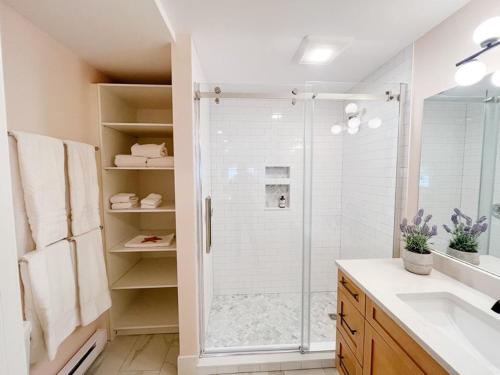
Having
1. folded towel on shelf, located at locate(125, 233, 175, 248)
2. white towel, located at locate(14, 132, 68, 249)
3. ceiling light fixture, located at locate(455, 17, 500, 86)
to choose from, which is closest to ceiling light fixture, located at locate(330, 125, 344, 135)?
ceiling light fixture, located at locate(455, 17, 500, 86)

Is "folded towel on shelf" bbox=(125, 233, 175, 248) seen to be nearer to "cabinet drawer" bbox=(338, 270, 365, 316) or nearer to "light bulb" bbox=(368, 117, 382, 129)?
"cabinet drawer" bbox=(338, 270, 365, 316)

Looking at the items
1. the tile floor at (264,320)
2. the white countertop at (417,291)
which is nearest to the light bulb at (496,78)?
the white countertop at (417,291)

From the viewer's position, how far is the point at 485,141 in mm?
1228

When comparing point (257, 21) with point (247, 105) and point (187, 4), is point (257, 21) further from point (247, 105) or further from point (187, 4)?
point (247, 105)

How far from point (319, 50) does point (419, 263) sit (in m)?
1.63

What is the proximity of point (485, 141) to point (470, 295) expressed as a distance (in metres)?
0.82

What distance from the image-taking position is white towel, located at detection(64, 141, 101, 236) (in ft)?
5.06

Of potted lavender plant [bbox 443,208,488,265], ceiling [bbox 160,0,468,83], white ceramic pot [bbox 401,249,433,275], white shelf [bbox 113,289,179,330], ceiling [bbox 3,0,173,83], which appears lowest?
white shelf [bbox 113,289,179,330]

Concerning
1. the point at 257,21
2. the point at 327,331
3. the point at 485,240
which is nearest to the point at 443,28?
the point at 257,21

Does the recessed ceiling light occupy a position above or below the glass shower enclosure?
above

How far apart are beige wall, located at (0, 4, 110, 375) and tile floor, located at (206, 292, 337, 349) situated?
110 cm

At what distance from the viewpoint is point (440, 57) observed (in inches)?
58.2

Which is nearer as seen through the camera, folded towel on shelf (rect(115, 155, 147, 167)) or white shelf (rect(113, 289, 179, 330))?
folded towel on shelf (rect(115, 155, 147, 167))

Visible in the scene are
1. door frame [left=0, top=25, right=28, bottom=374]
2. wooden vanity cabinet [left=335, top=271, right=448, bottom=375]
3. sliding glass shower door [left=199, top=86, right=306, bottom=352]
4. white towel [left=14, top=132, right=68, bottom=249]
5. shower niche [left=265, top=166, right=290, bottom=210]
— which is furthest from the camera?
shower niche [left=265, top=166, right=290, bottom=210]
